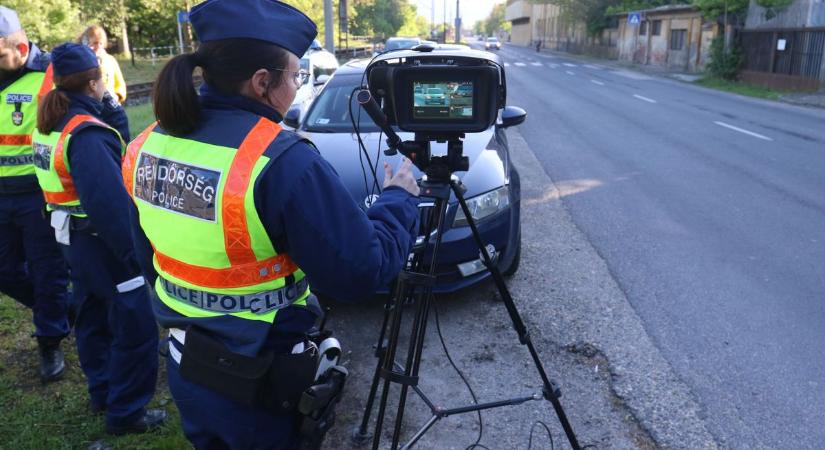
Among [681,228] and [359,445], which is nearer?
[359,445]

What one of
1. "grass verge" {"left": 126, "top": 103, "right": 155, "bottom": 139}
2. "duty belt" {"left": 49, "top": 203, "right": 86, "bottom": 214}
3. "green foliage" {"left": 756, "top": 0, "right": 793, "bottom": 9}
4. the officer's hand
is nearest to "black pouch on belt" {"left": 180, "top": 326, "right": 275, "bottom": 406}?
the officer's hand

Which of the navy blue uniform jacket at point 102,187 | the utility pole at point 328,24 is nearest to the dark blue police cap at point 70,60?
the navy blue uniform jacket at point 102,187

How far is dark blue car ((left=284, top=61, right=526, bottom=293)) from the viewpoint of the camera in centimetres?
407

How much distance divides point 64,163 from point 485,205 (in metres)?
2.50

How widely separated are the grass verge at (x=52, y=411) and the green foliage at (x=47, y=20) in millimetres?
24657

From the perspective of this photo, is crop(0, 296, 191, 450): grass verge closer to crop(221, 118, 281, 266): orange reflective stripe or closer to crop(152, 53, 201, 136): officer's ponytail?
crop(221, 118, 281, 266): orange reflective stripe

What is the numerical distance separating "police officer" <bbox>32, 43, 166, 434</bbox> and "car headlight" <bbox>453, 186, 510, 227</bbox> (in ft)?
6.51

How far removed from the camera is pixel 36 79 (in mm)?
3260

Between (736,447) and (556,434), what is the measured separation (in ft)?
2.57

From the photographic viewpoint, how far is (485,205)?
4227 mm

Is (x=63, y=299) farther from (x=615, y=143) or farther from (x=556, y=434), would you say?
(x=615, y=143)

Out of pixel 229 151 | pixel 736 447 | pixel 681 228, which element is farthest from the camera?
pixel 681 228

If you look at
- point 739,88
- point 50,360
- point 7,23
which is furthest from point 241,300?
point 739,88

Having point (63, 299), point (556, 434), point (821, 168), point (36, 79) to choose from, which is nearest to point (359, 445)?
point (556, 434)
